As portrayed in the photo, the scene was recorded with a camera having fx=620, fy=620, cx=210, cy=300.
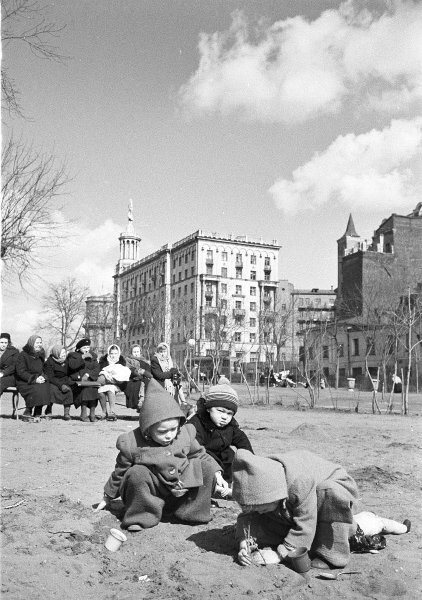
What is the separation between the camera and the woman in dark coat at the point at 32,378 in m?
10.9

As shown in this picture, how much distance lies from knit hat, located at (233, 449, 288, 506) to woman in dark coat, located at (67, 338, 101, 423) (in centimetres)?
801

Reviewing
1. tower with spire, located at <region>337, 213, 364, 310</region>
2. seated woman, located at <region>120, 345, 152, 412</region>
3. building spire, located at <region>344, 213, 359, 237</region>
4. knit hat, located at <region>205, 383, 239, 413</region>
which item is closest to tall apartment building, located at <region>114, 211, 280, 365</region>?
tower with spire, located at <region>337, 213, 364, 310</region>

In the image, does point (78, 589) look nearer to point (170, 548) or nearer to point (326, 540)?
point (170, 548)

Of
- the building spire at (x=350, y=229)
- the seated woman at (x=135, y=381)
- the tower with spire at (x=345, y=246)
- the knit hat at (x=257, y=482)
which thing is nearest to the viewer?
the knit hat at (x=257, y=482)

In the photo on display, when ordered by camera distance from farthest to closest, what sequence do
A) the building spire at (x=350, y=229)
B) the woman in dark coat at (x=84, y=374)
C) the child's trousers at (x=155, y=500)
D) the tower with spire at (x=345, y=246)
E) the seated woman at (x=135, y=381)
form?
1. the building spire at (x=350, y=229)
2. the tower with spire at (x=345, y=246)
3. the seated woman at (x=135, y=381)
4. the woman in dark coat at (x=84, y=374)
5. the child's trousers at (x=155, y=500)

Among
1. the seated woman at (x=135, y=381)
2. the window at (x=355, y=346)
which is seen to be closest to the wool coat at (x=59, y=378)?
the seated woman at (x=135, y=381)

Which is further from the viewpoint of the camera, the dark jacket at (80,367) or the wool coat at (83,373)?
the dark jacket at (80,367)

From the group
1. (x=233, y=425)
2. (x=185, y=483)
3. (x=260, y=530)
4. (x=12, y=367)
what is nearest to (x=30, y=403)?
(x=12, y=367)

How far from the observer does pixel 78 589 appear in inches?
130

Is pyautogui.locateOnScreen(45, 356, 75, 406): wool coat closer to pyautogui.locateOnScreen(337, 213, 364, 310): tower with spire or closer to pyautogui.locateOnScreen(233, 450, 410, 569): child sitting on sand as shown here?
pyautogui.locateOnScreen(233, 450, 410, 569): child sitting on sand

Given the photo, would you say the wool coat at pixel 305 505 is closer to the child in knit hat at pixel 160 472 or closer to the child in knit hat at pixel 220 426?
the child in knit hat at pixel 160 472

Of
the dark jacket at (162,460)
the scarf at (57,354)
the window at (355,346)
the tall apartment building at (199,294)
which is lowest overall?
the dark jacket at (162,460)

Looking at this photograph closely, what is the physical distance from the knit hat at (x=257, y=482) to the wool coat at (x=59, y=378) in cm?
805

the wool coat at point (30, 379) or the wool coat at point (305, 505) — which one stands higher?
the wool coat at point (30, 379)
